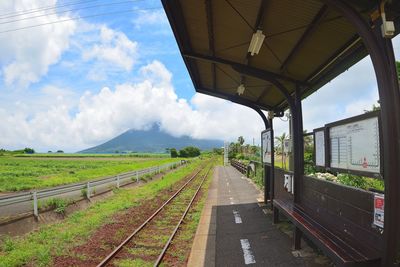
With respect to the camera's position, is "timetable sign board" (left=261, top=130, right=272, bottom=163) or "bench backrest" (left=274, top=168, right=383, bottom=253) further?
"timetable sign board" (left=261, top=130, right=272, bottom=163)

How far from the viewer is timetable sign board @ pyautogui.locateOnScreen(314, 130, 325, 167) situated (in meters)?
5.89

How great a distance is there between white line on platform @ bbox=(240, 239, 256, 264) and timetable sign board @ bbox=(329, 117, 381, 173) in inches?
86.8

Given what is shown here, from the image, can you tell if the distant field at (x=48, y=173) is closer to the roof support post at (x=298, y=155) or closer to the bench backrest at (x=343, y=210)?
the roof support post at (x=298, y=155)

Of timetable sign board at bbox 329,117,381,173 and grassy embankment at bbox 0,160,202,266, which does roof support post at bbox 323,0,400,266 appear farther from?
grassy embankment at bbox 0,160,202,266

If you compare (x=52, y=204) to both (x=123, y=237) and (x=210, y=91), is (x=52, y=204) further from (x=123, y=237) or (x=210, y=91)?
(x=210, y=91)

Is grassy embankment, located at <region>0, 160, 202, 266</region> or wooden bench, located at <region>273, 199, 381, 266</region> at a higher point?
wooden bench, located at <region>273, 199, 381, 266</region>

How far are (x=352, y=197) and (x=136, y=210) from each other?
9422mm

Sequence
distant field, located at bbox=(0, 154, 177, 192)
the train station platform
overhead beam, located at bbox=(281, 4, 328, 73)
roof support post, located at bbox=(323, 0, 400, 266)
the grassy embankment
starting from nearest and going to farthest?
roof support post, located at bbox=(323, 0, 400, 266) → overhead beam, located at bbox=(281, 4, 328, 73) → the train station platform → the grassy embankment → distant field, located at bbox=(0, 154, 177, 192)

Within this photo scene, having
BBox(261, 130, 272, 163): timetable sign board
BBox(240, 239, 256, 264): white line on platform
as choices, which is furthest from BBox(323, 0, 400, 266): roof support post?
BBox(261, 130, 272, 163): timetable sign board

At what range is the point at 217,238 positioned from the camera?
311 inches

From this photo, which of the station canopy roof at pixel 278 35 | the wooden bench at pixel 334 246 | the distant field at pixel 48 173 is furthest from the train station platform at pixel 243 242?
the distant field at pixel 48 173

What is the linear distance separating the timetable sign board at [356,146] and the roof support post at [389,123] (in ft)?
2.17

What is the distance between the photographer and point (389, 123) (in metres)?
3.38

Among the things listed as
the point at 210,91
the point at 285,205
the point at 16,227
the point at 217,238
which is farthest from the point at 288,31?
the point at 16,227
